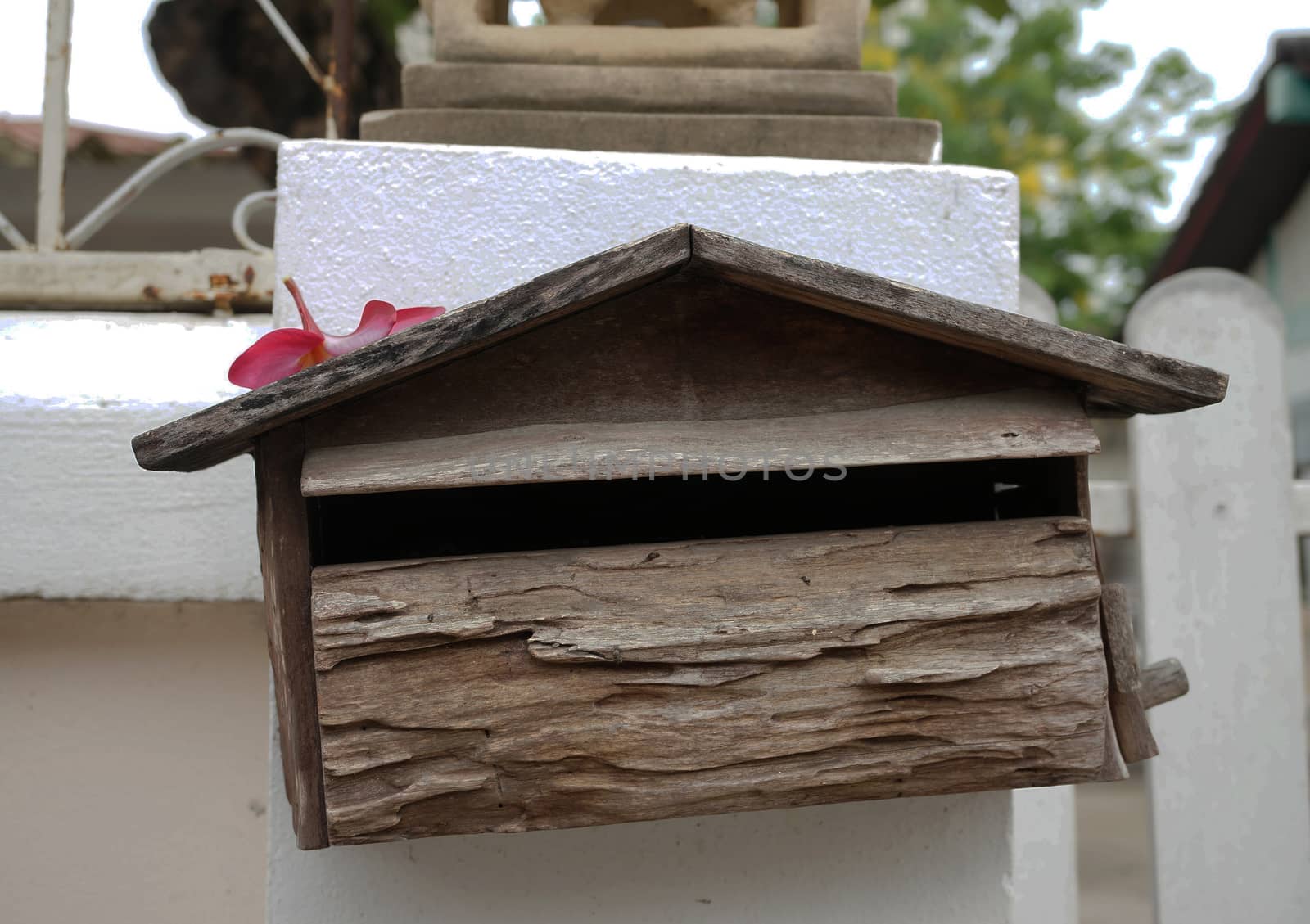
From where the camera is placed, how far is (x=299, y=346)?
3.44 feet

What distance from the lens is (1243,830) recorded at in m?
1.78

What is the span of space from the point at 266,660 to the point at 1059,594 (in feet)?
3.31

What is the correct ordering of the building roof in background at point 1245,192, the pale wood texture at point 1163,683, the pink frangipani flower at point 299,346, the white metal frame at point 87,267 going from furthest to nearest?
1. the building roof in background at point 1245,192
2. the white metal frame at point 87,267
3. the pale wood texture at point 1163,683
4. the pink frangipani flower at point 299,346

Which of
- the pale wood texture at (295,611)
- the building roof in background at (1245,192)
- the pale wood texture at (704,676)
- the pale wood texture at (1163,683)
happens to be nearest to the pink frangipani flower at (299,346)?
the pale wood texture at (295,611)

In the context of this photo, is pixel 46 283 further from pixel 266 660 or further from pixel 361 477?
pixel 361 477

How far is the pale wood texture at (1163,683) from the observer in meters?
1.16

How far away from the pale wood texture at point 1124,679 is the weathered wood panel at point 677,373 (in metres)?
0.24

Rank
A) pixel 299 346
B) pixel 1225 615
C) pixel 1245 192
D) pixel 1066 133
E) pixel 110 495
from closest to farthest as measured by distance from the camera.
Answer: pixel 299 346 < pixel 110 495 < pixel 1225 615 < pixel 1245 192 < pixel 1066 133

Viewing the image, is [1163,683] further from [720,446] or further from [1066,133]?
[1066,133]

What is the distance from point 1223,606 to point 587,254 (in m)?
1.35

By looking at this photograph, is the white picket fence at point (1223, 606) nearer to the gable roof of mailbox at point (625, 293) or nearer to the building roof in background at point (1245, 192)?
the gable roof of mailbox at point (625, 293)

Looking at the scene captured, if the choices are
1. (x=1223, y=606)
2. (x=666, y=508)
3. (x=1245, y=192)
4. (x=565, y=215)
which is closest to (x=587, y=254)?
(x=565, y=215)

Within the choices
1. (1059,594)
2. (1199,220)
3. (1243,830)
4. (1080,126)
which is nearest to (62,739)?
(1059,594)

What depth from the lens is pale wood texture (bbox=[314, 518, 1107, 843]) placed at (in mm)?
900
